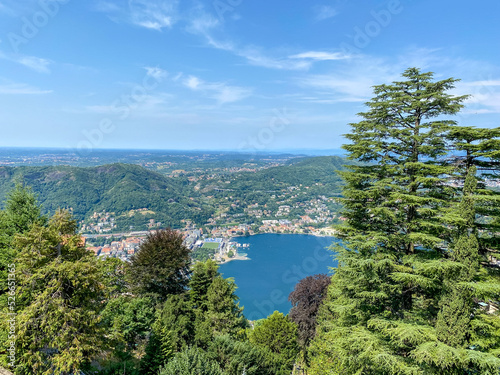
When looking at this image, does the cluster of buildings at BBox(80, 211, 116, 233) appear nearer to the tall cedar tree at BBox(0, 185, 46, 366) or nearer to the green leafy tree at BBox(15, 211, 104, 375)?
the tall cedar tree at BBox(0, 185, 46, 366)

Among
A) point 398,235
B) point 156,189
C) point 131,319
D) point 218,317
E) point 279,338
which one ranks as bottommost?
point 156,189

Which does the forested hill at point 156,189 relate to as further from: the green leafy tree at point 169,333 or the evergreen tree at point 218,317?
the evergreen tree at point 218,317

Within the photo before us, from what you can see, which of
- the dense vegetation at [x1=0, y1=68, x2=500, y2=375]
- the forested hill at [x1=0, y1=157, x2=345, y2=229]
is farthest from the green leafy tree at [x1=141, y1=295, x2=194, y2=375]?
the forested hill at [x1=0, y1=157, x2=345, y2=229]

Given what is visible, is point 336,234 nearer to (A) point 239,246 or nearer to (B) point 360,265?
(B) point 360,265

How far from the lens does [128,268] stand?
39.3 ft

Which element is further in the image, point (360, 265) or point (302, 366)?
point (302, 366)

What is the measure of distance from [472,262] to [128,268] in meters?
12.5

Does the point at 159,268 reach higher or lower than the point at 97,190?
higher

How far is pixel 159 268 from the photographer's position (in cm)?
1182

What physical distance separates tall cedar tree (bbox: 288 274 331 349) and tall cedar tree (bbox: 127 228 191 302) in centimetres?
589

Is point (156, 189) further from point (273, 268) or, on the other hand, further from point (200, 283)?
point (200, 283)

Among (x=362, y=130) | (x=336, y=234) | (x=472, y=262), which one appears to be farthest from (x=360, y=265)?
(x=362, y=130)

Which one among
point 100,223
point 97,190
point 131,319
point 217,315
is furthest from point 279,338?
point 97,190

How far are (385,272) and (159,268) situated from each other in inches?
381
